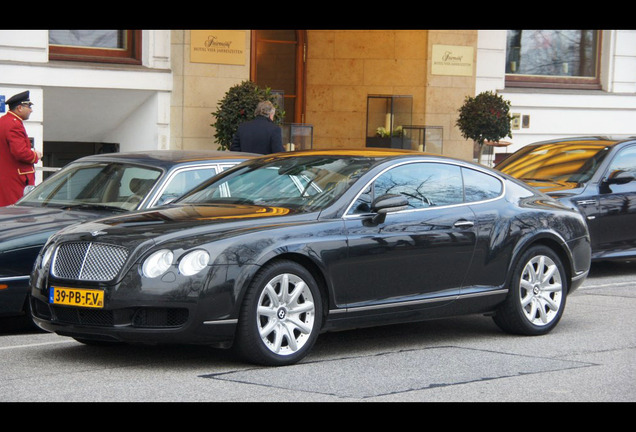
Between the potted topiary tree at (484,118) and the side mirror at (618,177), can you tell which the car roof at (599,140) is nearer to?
the side mirror at (618,177)

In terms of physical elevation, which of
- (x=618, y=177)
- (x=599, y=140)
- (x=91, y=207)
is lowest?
(x=91, y=207)

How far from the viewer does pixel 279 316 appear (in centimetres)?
728

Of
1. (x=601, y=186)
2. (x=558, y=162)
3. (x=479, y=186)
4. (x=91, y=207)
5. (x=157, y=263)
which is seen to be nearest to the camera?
(x=157, y=263)

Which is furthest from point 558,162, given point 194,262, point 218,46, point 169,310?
point 218,46

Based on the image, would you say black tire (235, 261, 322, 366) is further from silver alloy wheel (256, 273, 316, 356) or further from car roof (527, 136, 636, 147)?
car roof (527, 136, 636, 147)

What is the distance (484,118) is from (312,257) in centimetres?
1451

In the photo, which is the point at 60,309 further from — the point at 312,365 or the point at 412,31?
the point at 412,31

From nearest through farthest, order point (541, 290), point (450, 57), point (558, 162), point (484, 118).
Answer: point (541, 290) < point (558, 162) < point (484, 118) < point (450, 57)

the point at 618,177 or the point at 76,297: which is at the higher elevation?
the point at 618,177

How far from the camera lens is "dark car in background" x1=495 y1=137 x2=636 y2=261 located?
12477 mm

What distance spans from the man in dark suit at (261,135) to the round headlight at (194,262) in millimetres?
7968

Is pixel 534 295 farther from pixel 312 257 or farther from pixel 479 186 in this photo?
pixel 312 257

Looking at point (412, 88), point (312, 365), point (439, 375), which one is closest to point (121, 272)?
point (312, 365)
